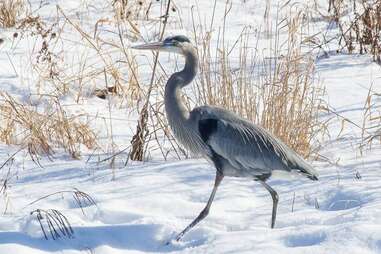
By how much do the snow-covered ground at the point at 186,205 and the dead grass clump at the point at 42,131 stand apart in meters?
0.09

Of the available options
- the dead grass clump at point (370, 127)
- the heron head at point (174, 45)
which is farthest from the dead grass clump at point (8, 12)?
the heron head at point (174, 45)

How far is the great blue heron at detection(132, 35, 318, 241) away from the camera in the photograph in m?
5.25

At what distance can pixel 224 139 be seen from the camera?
17.2 feet

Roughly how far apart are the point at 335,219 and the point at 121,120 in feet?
9.40

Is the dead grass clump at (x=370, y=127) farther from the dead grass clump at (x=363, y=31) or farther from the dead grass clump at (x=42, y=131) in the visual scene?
the dead grass clump at (x=42, y=131)

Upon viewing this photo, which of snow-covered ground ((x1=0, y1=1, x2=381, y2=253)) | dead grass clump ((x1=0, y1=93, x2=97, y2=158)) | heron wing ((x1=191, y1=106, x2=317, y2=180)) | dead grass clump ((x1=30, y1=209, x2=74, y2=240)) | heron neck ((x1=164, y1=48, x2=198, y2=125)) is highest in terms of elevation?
heron neck ((x1=164, y1=48, x2=198, y2=125))

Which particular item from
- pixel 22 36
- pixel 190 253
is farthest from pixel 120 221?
pixel 22 36

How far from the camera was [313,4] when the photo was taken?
1035 cm

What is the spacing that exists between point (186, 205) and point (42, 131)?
1.69 metres

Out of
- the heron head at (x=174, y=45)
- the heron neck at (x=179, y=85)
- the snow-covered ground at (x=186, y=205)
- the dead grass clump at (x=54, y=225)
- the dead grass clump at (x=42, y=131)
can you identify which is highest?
the heron head at (x=174, y=45)

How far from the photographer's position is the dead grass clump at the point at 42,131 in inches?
260

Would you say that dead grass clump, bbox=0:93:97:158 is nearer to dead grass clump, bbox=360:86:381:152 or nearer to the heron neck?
the heron neck

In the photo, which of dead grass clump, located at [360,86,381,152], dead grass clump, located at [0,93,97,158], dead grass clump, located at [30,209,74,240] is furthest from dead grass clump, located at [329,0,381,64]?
dead grass clump, located at [30,209,74,240]

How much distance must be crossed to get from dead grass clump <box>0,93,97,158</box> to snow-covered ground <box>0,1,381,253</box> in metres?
0.09
